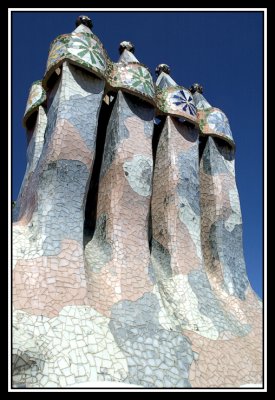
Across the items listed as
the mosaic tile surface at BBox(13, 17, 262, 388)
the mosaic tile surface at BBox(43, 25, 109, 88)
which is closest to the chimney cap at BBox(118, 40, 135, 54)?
the mosaic tile surface at BBox(13, 17, 262, 388)

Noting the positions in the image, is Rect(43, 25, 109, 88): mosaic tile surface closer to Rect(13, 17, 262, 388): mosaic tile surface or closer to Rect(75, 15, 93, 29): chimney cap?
Rect(13, 17, 262, 388): mosaic tile surface

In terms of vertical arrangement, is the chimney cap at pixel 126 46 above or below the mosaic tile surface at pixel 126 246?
above

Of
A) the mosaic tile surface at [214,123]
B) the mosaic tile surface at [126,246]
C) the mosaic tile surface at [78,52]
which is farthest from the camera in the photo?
the mosaic tile surface at [214,123]

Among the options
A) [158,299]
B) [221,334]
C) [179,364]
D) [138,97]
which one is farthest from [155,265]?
[138,97]

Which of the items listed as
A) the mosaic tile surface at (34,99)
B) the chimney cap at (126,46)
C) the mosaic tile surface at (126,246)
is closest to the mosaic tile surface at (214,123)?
the mosaic tile surface at (126,246)

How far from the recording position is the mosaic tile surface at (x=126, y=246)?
5551mm

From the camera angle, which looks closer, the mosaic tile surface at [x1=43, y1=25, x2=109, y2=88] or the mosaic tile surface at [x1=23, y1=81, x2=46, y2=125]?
the mosaic tile surface at [x1=43, y1=25, x2=109, y2=88]

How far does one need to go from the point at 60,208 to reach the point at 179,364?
9.90ft

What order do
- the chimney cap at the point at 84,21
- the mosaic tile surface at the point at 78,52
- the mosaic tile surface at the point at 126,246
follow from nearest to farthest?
1. the mosaic tile surface at the point at 126,246
2. the mosaic tile surface at the point at 78,52
3. the chimney cap at the point at 84,21

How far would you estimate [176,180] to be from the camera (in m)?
8.69

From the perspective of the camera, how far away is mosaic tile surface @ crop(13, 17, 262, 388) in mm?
5551

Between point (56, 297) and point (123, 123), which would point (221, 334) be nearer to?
point (56, 297)

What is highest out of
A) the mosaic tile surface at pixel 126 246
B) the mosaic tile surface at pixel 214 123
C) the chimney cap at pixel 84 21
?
the chimney cap at pixel 84 21

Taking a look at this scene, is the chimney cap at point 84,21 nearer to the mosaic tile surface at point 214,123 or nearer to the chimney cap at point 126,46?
the chimney cap at point 126,46
